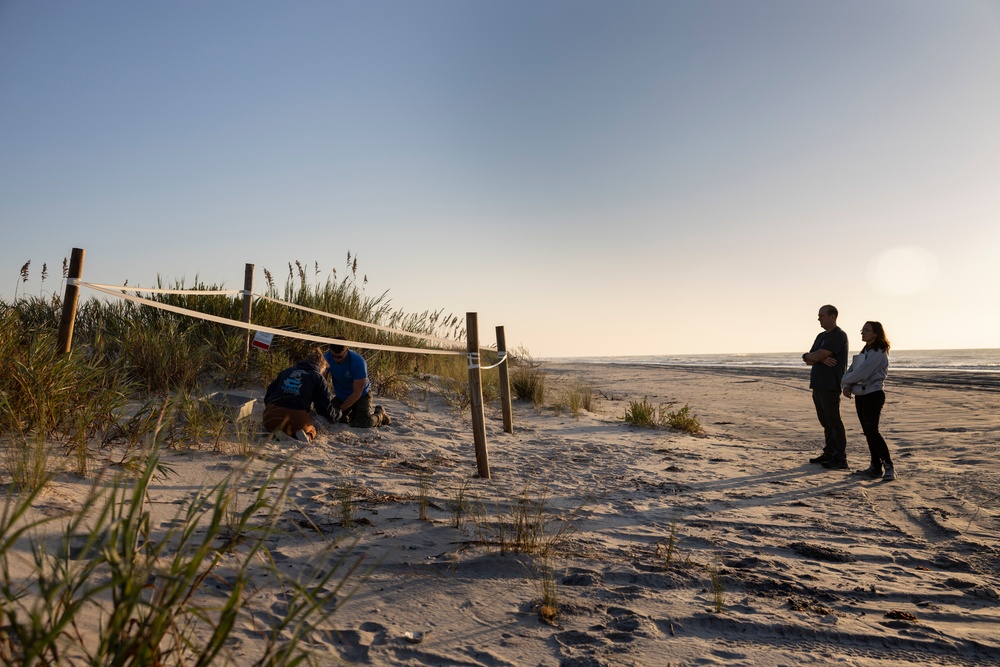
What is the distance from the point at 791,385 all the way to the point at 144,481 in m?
18.8

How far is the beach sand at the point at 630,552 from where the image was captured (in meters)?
2.64

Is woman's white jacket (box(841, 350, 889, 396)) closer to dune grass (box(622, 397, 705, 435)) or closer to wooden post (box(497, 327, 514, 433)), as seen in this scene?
dune grass (box(622, 397, 705, 435))

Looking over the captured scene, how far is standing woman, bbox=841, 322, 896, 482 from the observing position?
651 centimetres

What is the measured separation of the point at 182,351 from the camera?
702cm

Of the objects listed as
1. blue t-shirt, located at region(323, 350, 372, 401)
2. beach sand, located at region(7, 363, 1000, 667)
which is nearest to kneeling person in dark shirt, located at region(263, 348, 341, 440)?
beach sand, located at region(7, 363, 1000, 667)

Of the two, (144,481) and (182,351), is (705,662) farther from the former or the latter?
(182,351)

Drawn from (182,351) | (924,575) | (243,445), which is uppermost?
(182,351)

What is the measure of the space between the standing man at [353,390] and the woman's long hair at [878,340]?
18.0ft

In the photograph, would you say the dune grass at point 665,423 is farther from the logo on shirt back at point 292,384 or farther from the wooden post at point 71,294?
the wooden post at point 71,294

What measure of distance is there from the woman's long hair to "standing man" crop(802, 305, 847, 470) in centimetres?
42

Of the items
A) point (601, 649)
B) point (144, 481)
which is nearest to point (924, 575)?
point (601, 649)

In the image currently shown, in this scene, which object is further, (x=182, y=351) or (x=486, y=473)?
(x=182, y=351)

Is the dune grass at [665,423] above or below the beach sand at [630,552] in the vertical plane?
above

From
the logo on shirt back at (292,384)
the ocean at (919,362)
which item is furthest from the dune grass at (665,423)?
the ocean at (919,362)
